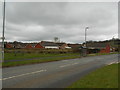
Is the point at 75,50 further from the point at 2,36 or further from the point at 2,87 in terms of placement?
the point at 2,87

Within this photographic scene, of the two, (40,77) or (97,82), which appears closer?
(97,82)

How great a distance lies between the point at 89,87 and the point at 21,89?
129 inches

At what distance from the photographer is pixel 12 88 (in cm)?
617

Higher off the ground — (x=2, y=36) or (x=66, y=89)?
(x=2, y=36)

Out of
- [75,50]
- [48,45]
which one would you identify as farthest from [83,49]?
[48,45]

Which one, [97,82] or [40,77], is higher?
[97,82]

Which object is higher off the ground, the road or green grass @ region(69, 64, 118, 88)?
green grass @ region(69, 64, 118, 88)

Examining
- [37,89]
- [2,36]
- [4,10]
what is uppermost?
[4,10]

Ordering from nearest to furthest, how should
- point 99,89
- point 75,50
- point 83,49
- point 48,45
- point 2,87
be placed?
point 99,89 → point 2,87 → point 83,49 → point 75,50 → point 48,45

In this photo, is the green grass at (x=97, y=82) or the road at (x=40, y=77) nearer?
the green grass at (x=97, y=82)

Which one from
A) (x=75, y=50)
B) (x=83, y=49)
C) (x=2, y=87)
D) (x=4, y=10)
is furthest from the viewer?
(x=75, y=50)

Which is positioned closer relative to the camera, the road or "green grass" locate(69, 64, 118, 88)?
"green grass" locate(69, 64, 118, 88)

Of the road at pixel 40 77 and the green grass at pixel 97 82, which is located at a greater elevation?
the green grass at pixel 97 82

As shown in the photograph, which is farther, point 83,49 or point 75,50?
point 75,50
